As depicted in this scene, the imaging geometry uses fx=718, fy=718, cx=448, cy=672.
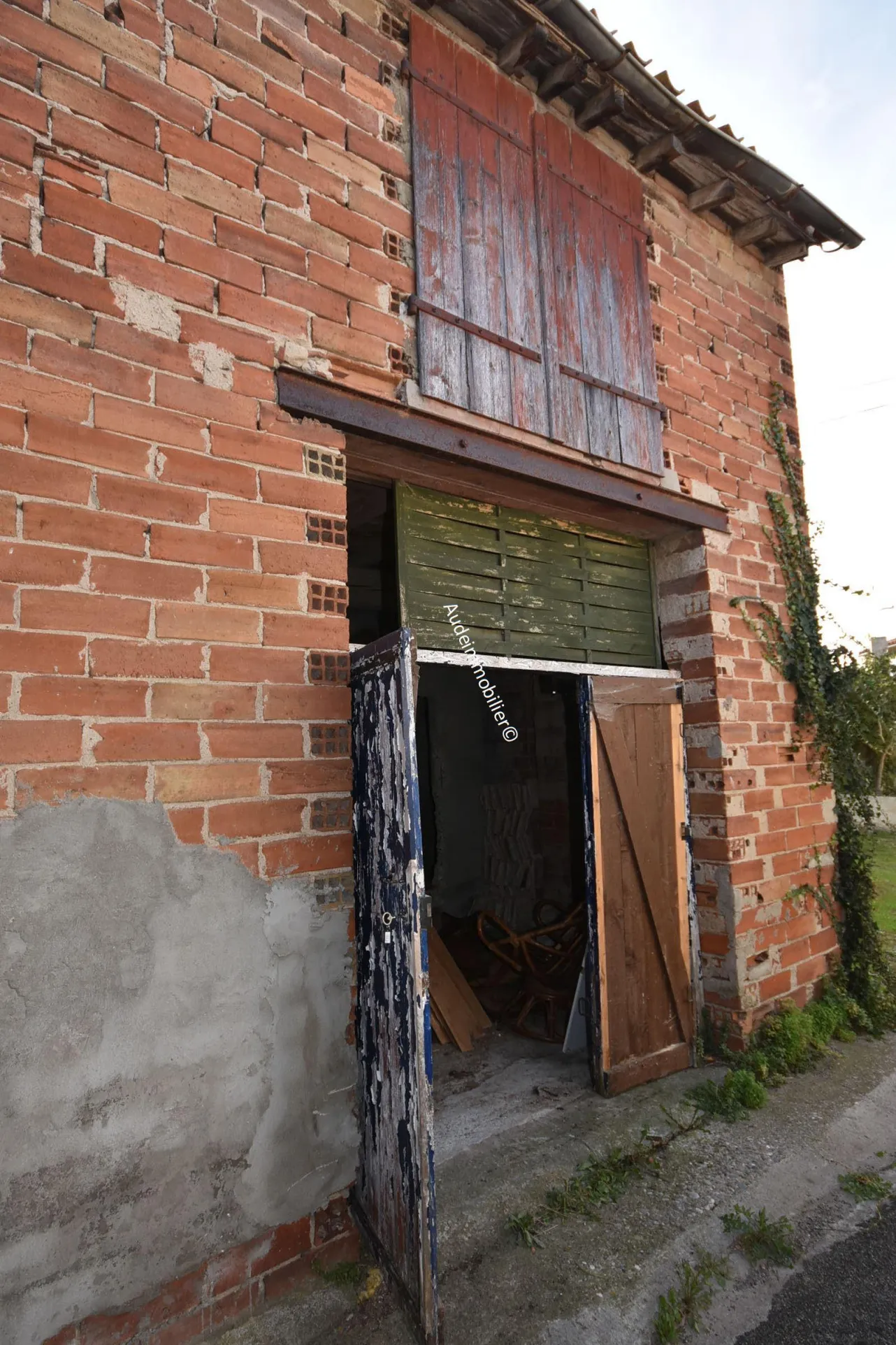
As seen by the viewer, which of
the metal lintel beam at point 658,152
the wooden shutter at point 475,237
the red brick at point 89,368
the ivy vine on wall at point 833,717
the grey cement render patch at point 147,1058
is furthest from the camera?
the ivy vine on wall at point 833,717

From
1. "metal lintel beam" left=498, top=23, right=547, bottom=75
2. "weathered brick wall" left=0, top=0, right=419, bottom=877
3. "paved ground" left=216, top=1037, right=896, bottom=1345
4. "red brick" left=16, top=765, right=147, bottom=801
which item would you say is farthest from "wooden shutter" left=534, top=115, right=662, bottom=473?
"paved ground" left=216, top=1037, right=896, bottom=1345

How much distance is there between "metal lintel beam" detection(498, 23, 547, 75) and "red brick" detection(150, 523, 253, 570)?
2956mm

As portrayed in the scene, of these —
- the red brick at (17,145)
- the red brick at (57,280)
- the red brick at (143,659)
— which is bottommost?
the red brick at (143,659)

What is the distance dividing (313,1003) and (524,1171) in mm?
1422

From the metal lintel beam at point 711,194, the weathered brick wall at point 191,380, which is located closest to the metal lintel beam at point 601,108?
the metal lintel beam at point 711,194

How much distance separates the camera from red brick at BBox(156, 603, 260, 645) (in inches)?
91.8

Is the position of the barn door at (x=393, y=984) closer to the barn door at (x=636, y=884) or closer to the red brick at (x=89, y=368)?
the red brick at (x=89, y=368)

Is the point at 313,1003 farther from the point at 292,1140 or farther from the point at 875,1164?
the point at 875,1164

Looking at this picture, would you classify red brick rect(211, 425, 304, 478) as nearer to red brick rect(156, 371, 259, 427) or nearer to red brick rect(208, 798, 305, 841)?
red brick rect(156, 371, 259, 427)

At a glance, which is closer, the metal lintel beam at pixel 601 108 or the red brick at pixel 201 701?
the red brick at pixel 201 701

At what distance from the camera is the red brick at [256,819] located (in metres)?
2.37

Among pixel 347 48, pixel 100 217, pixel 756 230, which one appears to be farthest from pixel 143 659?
pixel 756 230

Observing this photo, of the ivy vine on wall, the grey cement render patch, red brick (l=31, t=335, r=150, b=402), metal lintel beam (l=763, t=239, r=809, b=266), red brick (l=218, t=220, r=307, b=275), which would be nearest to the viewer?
the grey cement render patch

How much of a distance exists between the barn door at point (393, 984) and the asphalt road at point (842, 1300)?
1.14 meters
